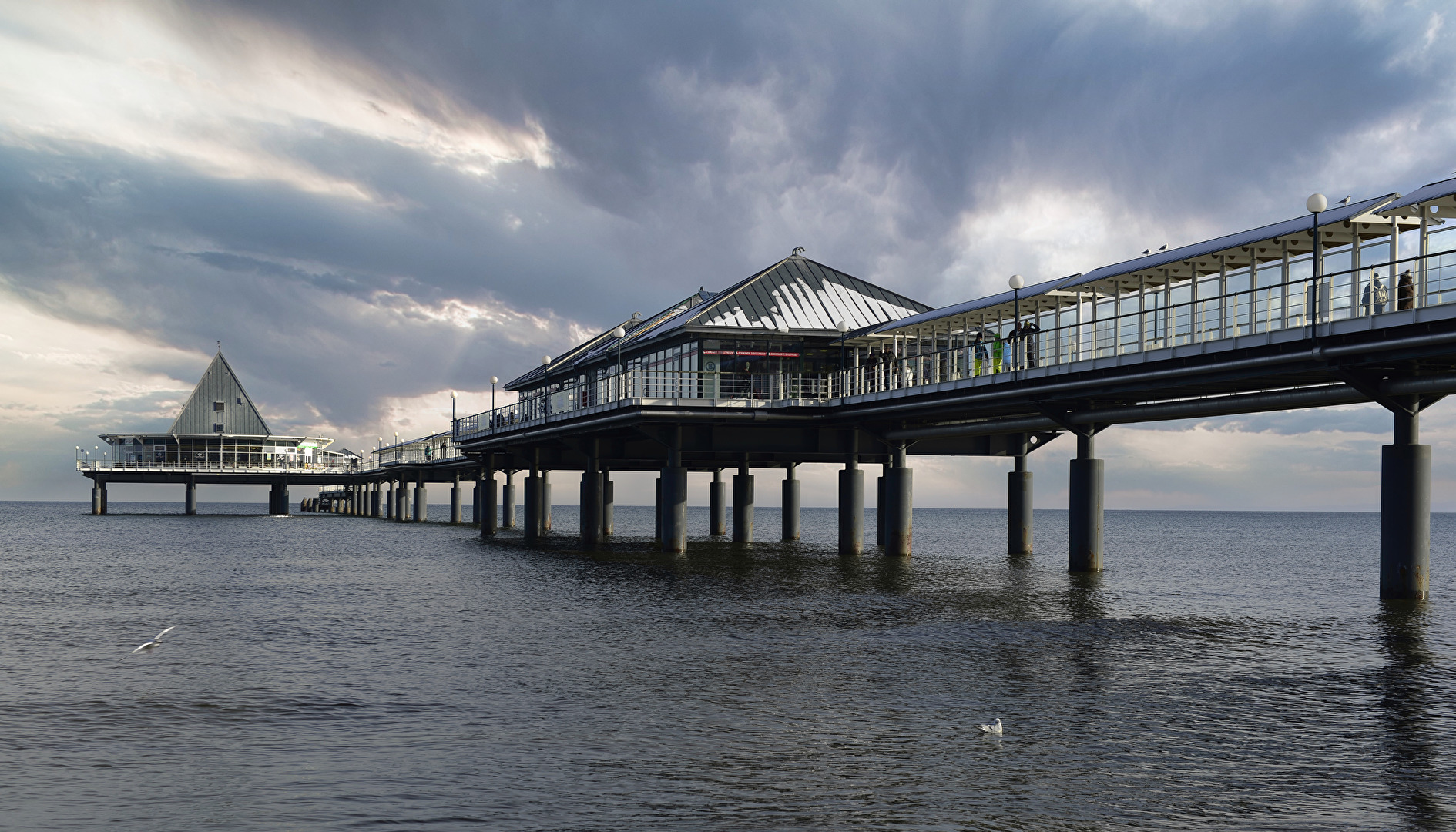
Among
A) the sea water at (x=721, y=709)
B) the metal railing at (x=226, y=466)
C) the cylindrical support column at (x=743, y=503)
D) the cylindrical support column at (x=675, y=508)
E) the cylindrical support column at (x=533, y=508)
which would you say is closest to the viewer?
the sea water at (x=721, y=709)

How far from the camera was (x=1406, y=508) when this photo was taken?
3244 cm

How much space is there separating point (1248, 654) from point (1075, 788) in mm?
14199

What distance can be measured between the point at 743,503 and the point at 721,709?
2279 inches

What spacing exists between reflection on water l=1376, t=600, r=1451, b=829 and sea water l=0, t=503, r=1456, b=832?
3.8 inches

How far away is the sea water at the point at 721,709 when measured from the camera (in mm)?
14047

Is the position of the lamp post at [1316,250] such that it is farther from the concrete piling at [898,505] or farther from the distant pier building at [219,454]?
the distant pier building at [219,454]

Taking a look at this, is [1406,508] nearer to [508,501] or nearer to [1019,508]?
[1019,508]

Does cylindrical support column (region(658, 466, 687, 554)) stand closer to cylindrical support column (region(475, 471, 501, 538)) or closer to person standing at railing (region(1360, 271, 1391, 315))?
person standing at railing (region(1360, 271, 1391, 315))

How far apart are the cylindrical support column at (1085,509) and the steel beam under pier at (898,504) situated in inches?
423

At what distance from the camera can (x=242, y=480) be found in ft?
502

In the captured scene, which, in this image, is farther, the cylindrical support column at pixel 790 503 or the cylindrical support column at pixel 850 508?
the cylindrical support column at pixel 790 503

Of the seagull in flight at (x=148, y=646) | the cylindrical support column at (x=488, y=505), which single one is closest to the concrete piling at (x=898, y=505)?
the seagull in flight at (x=148, y=646)

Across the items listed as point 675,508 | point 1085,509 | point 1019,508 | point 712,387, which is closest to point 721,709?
point 1085,509

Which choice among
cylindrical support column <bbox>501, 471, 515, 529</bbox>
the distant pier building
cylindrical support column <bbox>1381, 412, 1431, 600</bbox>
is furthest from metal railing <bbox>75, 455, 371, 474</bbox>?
cylindrical support column <bbox>1381, 412, 1431, 600</bbox>
